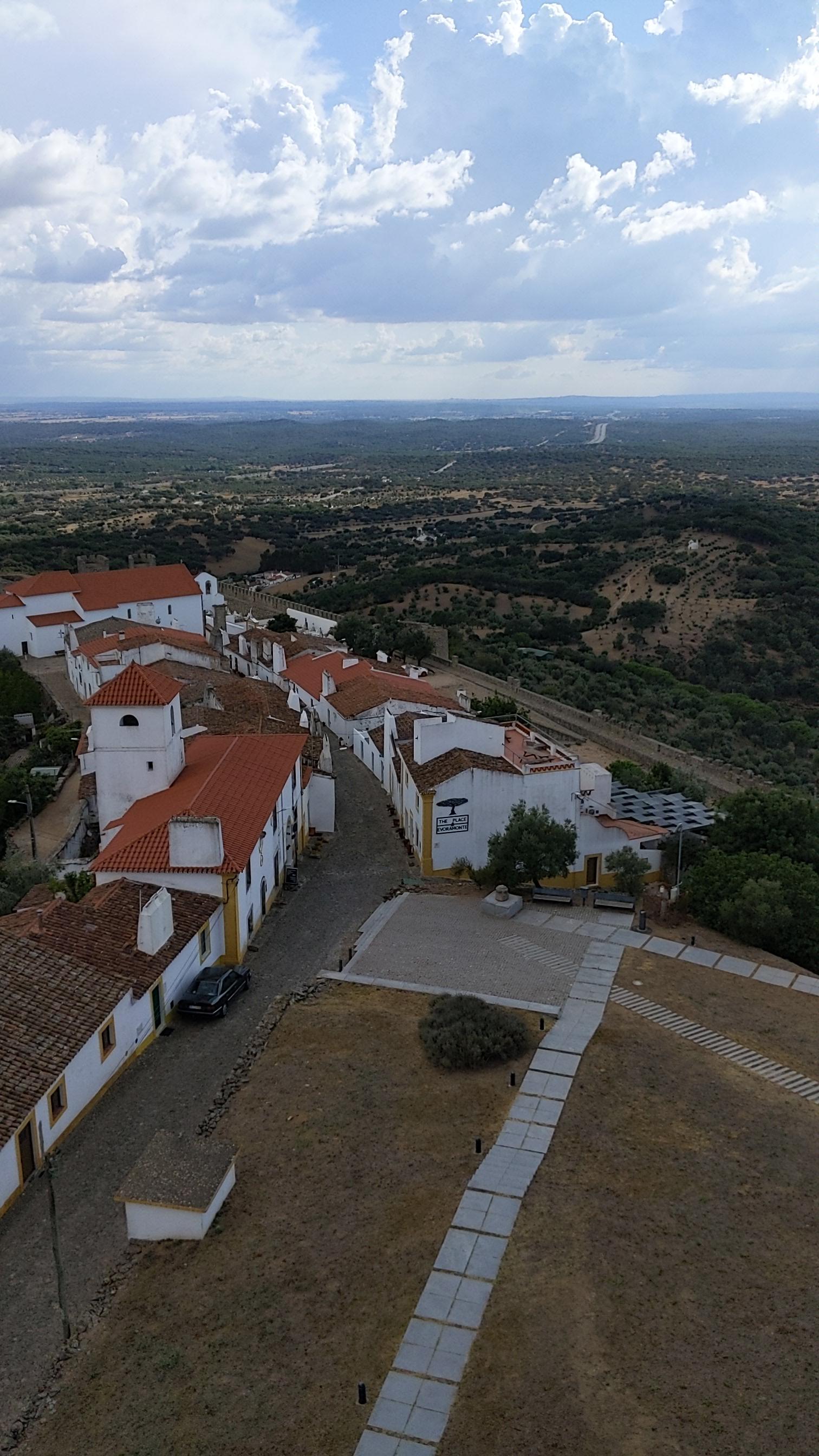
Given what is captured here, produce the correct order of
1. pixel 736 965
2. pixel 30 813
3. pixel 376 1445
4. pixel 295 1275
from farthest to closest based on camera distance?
1. pixel 30 813
2. pixel 736 965
3. pixel 295 1275
4. pixel 376 1445

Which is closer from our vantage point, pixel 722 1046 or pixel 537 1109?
pixel 537 1109

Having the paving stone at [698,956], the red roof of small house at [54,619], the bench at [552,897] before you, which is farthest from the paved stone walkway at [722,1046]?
the red roof of small house at [54,619]

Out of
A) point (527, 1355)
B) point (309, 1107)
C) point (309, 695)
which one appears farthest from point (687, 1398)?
point (309, 695)

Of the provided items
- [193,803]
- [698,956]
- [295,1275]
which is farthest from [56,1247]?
[698,956]

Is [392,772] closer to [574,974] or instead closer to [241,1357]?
[574,974]

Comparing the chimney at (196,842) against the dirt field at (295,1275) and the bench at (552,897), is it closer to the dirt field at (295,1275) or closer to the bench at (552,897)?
the dirt field at (295,1275)

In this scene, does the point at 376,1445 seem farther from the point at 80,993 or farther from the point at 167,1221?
the point at 80,993

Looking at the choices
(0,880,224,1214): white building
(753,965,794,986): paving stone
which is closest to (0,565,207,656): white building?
(0,880,224,1214): white building
